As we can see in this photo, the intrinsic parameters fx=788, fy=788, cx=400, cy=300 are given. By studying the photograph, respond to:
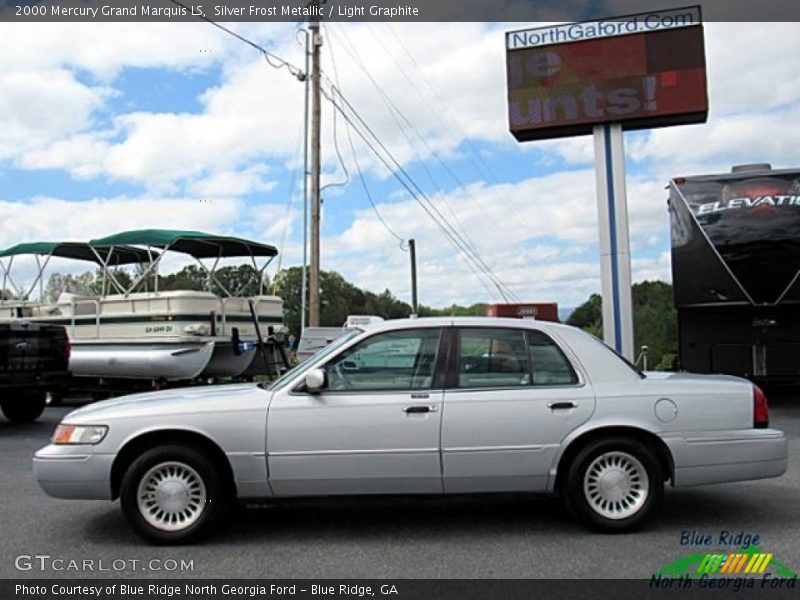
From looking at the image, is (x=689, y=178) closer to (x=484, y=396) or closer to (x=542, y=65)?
(x=542, y=65)

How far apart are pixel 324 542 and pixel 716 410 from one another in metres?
2.82

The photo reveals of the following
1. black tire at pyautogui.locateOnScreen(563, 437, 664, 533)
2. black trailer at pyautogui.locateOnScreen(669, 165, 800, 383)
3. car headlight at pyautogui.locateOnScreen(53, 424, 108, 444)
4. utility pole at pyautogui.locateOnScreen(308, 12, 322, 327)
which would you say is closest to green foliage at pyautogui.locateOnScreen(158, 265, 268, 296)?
utility pole at pyautogui.locateOnScreen(308, 12, 322, 327)

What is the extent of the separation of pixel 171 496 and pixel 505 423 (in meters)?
2.28

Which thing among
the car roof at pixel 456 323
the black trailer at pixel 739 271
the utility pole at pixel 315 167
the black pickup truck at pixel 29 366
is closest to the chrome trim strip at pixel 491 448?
the car roof at pixel 456 323

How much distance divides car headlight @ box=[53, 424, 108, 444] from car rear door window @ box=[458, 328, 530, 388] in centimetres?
245

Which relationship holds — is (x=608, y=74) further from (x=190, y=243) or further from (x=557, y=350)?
(x=557, y=350)

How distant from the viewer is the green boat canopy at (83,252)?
1499cm

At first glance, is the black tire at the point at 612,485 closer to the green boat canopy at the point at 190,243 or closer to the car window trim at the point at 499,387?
the car window trim at the point at 499,387

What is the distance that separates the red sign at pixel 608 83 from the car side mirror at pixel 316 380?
411 inches

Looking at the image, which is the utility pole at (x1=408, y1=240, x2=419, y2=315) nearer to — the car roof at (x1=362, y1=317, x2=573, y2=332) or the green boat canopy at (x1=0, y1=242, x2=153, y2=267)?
the green boat canopy at (x1=0, y1=242, x2=153, y2=267)

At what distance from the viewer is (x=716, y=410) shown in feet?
17.7

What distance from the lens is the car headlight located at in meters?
5.29

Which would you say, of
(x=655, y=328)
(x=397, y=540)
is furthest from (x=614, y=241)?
(x=655, y=328)

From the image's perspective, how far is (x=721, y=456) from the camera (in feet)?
17.6
